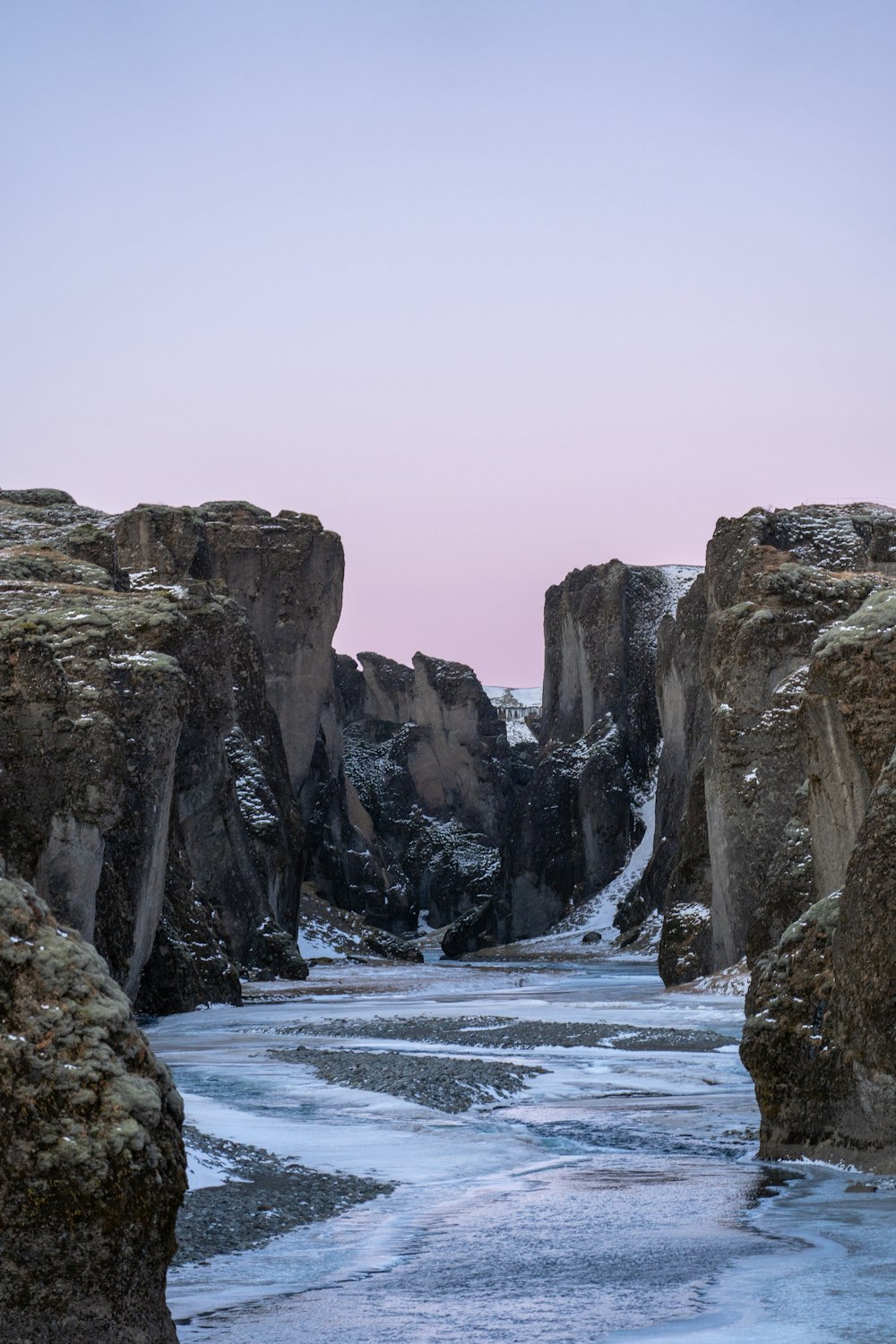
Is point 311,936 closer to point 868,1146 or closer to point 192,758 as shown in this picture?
point 192,758

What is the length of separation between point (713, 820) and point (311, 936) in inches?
1348

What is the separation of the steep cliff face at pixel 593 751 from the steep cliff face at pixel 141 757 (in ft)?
111

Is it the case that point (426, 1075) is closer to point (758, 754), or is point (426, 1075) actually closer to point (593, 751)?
point (758, 754)

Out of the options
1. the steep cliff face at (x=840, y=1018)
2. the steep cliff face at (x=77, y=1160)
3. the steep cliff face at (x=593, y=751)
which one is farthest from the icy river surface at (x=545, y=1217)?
the steep cliff face at (x=593, y=751)

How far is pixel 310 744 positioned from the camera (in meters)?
78.9

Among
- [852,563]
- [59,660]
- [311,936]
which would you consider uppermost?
[852,563]

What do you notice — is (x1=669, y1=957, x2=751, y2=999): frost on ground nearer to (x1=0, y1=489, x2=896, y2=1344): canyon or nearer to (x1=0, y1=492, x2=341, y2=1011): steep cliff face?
(x1=0, y1=489, x2=896, y2=1344): canyon

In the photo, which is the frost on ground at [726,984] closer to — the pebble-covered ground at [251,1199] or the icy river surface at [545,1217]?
the icy river surface at [545,1217]

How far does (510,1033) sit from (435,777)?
93.6 m

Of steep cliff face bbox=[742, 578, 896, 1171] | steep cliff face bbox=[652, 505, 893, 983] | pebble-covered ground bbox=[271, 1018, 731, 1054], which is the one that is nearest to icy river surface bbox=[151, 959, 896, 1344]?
steep cliff face bbox=[742, 578, 896, 1171]

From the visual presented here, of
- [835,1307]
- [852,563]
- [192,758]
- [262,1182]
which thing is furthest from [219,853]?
[835,1307]

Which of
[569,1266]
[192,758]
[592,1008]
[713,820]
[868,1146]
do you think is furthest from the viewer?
[192,758]

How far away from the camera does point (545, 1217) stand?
8.76 metres

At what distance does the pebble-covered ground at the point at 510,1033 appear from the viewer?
19.7 metres
